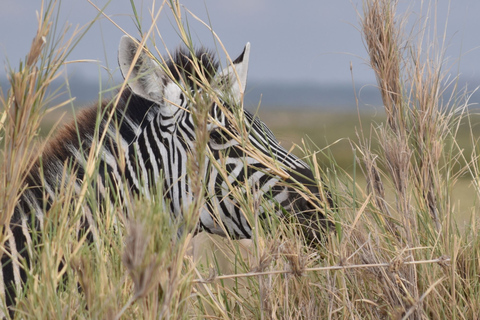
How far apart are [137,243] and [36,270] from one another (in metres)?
0.65

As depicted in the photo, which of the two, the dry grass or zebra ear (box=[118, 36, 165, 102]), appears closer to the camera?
the dry grass

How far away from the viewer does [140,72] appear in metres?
2.42

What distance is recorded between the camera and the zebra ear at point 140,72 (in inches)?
90.5

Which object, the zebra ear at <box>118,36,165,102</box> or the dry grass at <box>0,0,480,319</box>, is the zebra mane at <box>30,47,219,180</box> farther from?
the dry grass at <box>0,0,480,319</box>

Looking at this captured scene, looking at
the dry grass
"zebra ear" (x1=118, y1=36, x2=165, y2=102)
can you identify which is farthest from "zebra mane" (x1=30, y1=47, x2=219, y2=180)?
the dry grass

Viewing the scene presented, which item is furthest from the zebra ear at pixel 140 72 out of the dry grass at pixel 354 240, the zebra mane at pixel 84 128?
the dry grass at pixel 354 240

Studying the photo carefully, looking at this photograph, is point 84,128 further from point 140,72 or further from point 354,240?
point 354,240

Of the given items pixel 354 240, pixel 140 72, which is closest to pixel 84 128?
pixel 140 72

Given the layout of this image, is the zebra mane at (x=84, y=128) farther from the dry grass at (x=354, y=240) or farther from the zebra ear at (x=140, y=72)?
the dry grass at (x=354, y=240)

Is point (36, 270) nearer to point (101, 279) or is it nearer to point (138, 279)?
point (101, 279)

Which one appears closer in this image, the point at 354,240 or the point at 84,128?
the point at 354,240

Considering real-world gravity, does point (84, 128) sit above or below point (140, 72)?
below

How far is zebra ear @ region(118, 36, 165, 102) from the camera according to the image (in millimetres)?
2300

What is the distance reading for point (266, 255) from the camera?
135 cm
